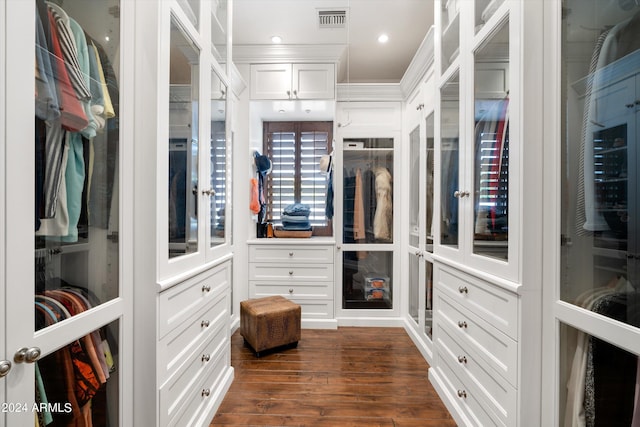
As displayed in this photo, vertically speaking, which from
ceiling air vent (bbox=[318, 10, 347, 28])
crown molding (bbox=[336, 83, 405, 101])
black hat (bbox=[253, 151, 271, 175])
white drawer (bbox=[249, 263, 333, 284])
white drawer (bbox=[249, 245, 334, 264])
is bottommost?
white drawer (bbox=[249, 263, 333, 284])

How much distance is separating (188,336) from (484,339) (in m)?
1.40

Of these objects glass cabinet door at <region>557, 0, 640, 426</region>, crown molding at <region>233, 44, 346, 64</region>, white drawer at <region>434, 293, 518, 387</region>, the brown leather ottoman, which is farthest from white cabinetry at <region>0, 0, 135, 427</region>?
crown molding at <region>233, 44, 346, 64</region>

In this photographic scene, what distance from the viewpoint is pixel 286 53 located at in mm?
3025

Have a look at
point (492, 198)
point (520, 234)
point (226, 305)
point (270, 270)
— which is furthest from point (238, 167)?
point (520, 234)

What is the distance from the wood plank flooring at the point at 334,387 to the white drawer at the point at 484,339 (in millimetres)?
532

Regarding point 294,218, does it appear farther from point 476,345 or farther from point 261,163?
point 476,345

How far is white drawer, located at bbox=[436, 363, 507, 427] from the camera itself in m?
1.40

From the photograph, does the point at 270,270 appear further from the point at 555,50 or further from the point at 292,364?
the point at 555,50

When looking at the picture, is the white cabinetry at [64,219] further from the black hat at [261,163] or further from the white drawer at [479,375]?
the black hat at [261,163]

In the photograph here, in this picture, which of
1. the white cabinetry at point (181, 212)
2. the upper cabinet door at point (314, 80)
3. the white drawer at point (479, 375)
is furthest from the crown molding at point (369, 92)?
the white drawer at point (479, 375)

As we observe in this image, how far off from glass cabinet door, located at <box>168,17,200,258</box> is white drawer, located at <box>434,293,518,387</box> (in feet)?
4.72

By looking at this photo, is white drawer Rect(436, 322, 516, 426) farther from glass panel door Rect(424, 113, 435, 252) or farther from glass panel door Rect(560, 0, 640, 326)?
glass panel door Rect(424, 113, 435, 252)

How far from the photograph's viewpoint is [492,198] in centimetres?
143

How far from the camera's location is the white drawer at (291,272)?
3.12m
